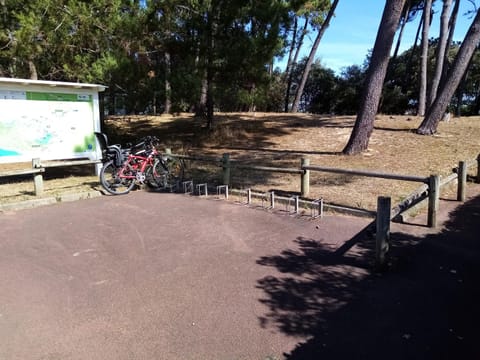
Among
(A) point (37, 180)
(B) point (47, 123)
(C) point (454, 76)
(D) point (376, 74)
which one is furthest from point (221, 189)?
(C) point (454, 76)

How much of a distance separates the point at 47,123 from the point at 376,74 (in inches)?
314

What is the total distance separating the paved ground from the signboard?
2.42 m

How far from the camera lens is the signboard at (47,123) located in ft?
24.0

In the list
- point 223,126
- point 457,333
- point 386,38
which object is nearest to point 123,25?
point 223,126

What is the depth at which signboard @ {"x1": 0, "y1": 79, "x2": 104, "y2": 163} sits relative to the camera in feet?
24.0

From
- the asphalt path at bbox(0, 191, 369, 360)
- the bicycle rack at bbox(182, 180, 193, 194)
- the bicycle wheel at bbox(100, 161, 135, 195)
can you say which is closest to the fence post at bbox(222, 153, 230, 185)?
the bicycle rack at bbox(182, 180, 193, 194)

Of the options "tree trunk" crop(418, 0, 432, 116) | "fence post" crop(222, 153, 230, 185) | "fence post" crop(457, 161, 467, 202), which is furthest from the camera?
"tree trunk" crop(418, 0, 432, 116)

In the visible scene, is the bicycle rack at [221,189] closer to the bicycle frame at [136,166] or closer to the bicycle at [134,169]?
the bicycle at [134,169]

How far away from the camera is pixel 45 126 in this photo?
7.80m

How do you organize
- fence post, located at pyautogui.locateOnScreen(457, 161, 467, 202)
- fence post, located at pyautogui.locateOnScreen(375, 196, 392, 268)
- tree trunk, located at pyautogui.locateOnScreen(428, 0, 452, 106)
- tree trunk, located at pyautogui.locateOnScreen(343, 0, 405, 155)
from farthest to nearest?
1. tree trunk, located at pyautogui.locateOnScreen(428, 0, 452, 106)
2. tree trunk, located at pyautogui.locateOnScreen(343, 0, 405, 155)
3. fence post, located at pyautogui.locateOnScreen(457, 161, 467, 202)
4. fence post, located at pyautogui.locateOnScreen(375, 196, 392, 268)

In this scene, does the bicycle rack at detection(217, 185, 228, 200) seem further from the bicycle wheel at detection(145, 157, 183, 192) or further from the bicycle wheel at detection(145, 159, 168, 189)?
the bicycle wheel at detection(145, 159, 168, 189)

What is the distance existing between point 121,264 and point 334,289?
229 cm

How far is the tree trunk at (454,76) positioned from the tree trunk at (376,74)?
99.4 inches

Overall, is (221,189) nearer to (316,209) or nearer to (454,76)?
(316,209)
